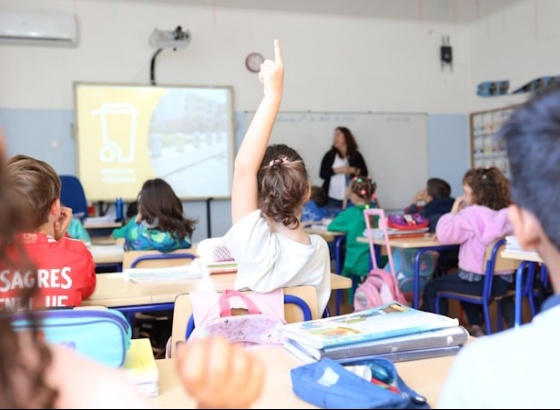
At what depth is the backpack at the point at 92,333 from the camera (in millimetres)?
977

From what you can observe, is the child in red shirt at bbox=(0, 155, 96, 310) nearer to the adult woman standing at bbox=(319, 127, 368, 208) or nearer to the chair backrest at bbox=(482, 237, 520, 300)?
the chair backrest at bbox=(482, 237, 520, 300)

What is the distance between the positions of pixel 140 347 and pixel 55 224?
3.72 ft

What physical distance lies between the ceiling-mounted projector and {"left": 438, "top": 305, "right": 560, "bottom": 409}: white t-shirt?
596 cm

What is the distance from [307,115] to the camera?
23.6ft

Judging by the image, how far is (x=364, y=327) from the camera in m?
1.19

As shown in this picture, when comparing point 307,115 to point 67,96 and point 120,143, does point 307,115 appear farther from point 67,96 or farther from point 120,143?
point 67,96

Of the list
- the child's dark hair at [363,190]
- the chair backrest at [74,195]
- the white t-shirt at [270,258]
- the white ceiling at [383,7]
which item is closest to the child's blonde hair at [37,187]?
the white t-shirt at [270,258]

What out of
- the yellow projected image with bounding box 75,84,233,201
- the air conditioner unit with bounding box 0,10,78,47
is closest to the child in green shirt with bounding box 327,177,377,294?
the yellow projected image with bounding box 75,84,233,201

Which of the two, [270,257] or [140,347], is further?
[270,257]

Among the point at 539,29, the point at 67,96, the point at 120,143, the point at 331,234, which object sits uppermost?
the point at 539,29

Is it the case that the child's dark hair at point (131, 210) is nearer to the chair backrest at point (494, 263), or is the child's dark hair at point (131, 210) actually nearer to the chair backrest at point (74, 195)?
the chair backrest at point (74, 195)

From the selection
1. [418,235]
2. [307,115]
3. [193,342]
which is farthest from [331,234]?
[193,342]

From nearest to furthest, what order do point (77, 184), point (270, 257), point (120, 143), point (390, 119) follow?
point (270, 257) → point (77, 184) → point (120, 143) → point (390, 119)

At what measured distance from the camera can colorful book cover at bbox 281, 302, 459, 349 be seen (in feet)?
3.67
